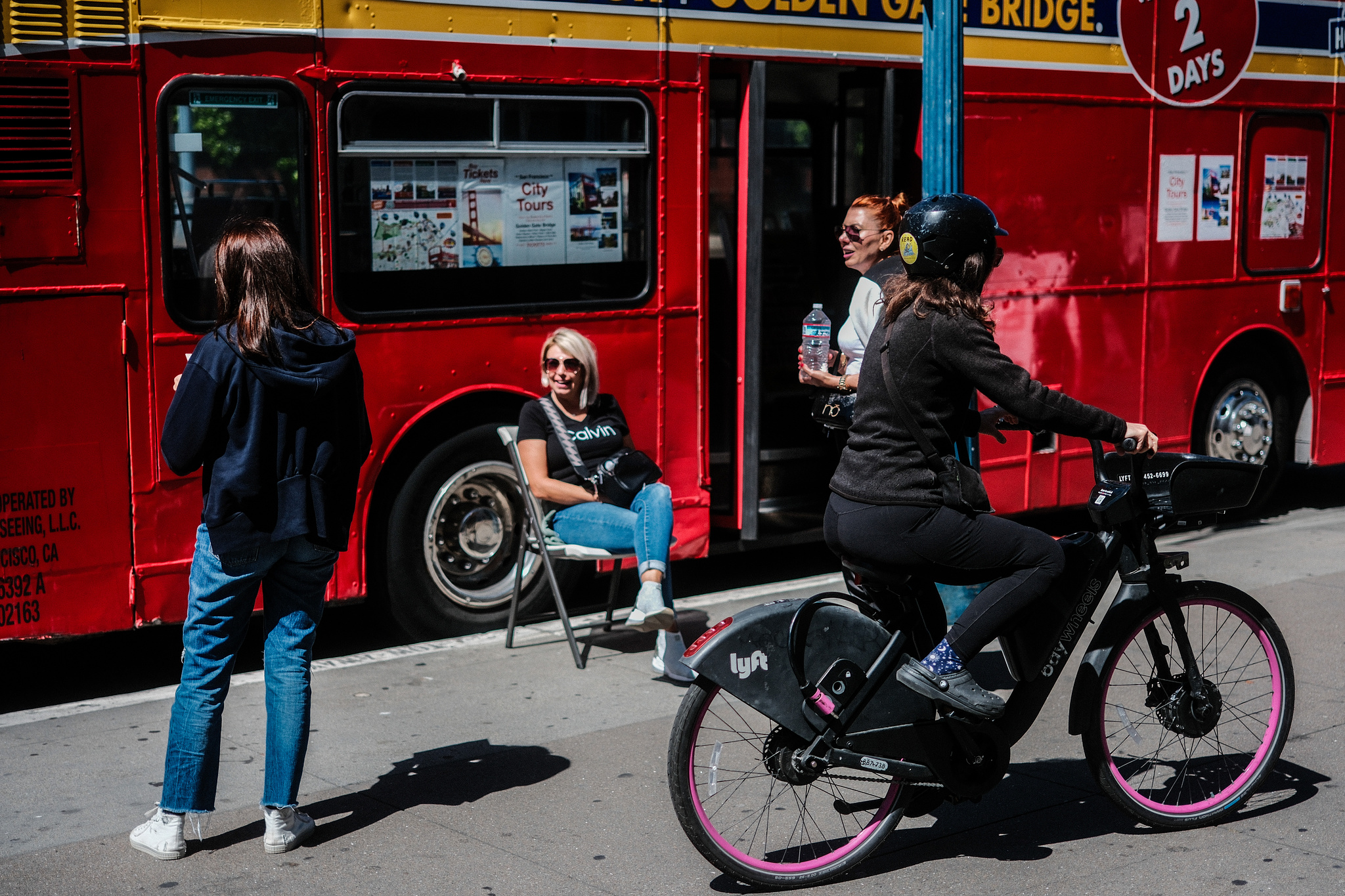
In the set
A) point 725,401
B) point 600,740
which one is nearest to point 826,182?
point 725,401

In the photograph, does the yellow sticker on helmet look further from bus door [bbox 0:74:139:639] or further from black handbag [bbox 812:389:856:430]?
bus door [bbox 0:74:139:639]

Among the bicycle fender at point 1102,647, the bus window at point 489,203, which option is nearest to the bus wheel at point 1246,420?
the bus window at point 489,203

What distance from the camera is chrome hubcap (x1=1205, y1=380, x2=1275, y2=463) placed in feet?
30.1

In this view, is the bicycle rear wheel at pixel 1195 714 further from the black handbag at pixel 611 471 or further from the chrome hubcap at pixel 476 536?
the chrome hubcap at pixel 476 536

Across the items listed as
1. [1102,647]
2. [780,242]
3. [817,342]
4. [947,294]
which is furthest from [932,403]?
[780,242]

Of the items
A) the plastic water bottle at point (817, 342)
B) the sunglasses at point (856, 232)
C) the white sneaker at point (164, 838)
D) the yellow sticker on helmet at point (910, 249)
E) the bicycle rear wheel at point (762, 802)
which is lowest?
the white sneaker at point (164, 838)

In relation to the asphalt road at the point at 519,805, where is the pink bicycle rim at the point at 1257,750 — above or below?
above

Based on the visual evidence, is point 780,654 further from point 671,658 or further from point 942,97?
point 942,97

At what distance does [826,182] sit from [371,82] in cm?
283

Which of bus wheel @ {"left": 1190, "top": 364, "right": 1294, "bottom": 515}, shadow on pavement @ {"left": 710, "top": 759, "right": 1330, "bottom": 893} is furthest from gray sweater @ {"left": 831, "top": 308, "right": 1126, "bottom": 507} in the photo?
bus wheel @ {"left": 1190, "top": 364, "right": 1294, "bottom": 515}

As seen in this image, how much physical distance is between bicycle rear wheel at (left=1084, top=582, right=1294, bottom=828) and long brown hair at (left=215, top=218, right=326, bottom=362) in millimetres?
2388

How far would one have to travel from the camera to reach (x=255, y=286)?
4.02m

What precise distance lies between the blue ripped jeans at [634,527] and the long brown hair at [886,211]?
4.22 ft

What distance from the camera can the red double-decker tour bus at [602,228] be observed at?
5516mm
